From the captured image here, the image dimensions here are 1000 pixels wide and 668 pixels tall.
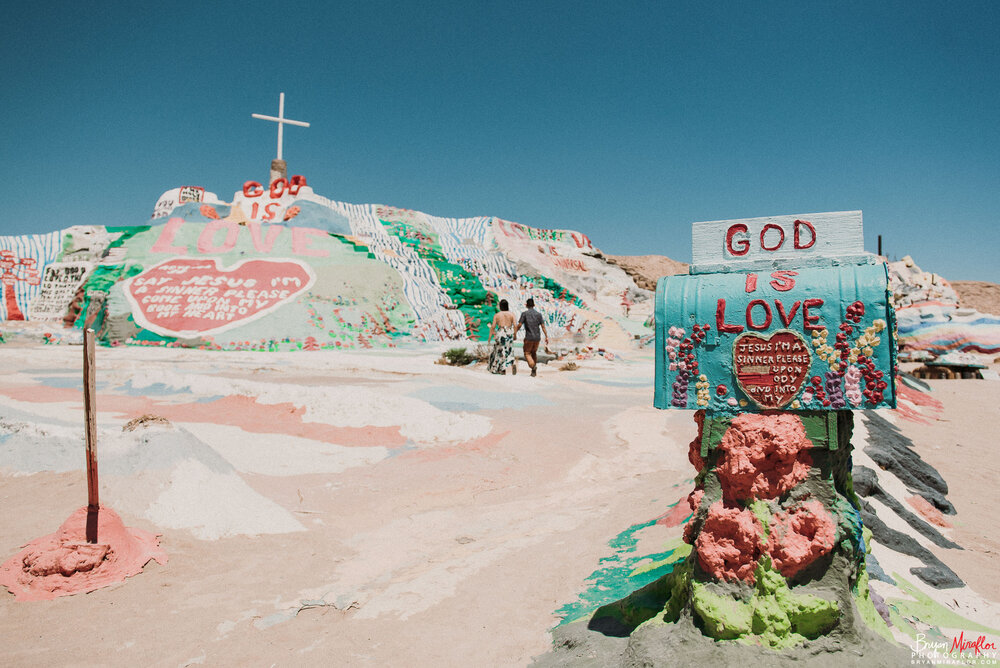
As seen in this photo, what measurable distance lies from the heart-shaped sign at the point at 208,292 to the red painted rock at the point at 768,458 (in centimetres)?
1730

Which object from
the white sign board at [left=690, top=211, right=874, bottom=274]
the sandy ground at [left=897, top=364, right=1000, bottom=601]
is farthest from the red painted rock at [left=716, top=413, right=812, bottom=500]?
the sandy ground at [left=897, top=364, right=1000, bottom=601]

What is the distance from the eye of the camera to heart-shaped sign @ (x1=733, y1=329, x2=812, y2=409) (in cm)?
270

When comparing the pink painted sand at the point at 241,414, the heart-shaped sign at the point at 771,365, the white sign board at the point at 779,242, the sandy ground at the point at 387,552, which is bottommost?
the sandy ground at the point at 387,552

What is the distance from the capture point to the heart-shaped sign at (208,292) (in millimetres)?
17766

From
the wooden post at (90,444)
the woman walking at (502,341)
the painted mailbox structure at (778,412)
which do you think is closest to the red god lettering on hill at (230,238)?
the woman walking at (502,341)

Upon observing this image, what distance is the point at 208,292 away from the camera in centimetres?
1873

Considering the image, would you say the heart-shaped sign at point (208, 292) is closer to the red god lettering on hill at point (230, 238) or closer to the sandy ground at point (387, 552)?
the red god lettering on hill at point (230, 238)

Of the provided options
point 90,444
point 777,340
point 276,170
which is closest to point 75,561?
point 90,444

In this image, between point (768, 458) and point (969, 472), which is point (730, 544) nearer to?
point (768, 458)

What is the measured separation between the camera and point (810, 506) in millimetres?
2604

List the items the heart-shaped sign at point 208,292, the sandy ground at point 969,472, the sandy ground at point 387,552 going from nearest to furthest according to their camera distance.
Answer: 1. the sandy ground at point 387,552
2. the sandy ground at point 969,472
3. the heart-shaped sign at point 208,292

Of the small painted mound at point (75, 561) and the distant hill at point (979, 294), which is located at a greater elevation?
the distant hill at point (979, 294)

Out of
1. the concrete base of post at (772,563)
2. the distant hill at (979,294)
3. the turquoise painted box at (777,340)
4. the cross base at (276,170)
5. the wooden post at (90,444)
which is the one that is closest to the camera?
the concrete base of post at (772,563)

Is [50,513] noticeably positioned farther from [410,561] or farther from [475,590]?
[475,590]
